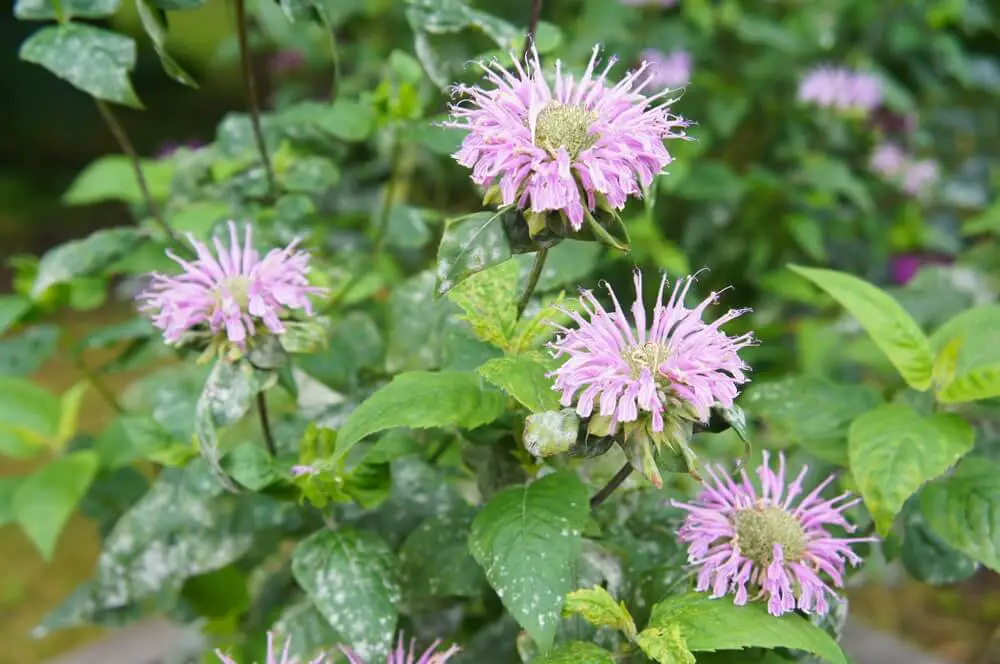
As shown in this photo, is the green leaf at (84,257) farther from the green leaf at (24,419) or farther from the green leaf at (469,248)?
the green leaf at (469,248)

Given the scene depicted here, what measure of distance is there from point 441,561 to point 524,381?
0.22 meters

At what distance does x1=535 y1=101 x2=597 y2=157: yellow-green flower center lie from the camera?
54 centimetres

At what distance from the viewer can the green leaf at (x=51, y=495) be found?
32.9 inches

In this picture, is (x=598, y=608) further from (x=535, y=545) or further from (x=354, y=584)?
(x=354, y=584)

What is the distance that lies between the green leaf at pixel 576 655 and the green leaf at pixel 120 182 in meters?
0.79

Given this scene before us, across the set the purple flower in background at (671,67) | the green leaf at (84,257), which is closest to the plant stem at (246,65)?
the green leaf at (84,257)

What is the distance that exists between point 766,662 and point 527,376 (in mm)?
273

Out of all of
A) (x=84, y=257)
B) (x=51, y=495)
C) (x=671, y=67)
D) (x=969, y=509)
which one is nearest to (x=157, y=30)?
(x=84, y=257)

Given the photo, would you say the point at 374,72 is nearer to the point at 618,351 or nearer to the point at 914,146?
the point at 914,146

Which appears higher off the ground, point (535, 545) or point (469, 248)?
point (469, 248)

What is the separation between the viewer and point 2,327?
87 centimetres

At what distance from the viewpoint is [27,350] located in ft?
3.26

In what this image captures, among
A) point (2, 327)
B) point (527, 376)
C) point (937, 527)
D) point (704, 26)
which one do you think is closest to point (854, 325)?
point (704, 26)

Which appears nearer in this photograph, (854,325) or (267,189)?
(267,189)
